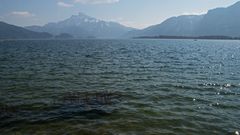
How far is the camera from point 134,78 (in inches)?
1526

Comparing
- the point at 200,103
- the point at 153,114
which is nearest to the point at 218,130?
the point at 153,114

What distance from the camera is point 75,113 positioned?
21234mm

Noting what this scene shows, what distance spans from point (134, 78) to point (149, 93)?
9975 mm

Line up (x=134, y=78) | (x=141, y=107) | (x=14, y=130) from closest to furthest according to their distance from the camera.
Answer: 1. (x=14, y=130)
2. (x=141, y=107)
3. (x=134, y=78)

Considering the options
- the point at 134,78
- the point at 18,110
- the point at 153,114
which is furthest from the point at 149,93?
the point at 18,110

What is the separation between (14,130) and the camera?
17719 millimetres

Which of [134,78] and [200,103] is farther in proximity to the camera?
[134,78]

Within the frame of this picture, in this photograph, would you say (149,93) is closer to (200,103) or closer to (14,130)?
(200,103)

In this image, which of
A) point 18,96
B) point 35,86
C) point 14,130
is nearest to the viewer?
point 14,130

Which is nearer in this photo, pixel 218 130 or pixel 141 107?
pixel 218 130

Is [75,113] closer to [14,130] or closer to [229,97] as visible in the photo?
[14,130]

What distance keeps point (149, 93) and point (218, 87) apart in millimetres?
10039

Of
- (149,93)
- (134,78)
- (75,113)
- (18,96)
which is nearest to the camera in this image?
(75,113)

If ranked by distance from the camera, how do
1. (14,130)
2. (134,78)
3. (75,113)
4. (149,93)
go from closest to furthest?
(14,130) → (75,113) → (149,93) → (134,78)
